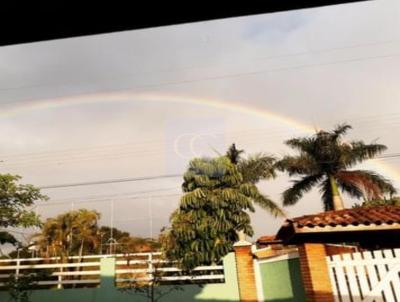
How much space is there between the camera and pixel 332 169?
18.2 meters

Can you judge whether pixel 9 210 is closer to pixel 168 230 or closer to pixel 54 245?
pixel 54 245

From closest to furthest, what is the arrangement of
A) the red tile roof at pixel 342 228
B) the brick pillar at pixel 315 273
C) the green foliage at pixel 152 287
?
1. the red tile roof at pixel 342 228
2. the brick pillar at pixel 315 273
3. the green foliage at pixel 152 287

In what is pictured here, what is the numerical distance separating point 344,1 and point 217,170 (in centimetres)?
1215

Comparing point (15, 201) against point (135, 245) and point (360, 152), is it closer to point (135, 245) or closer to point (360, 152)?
point (135, 245)

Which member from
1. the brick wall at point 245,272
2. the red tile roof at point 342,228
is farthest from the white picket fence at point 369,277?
the brick wall at point 245,272

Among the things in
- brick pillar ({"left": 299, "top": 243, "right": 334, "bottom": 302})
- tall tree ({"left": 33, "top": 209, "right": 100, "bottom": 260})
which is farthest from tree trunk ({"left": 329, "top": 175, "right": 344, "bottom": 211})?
brick pillar ({"left": 299, "top": 243, "right": 334, "bottom": 302})

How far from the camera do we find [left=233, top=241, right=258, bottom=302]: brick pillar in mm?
9286

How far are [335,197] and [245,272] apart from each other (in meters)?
9.62

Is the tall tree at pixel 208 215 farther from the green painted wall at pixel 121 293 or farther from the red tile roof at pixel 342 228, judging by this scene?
the red tile roof at pixel 342 228

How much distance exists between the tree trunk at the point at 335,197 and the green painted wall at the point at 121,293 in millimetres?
9251

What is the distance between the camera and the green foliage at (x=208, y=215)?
11094 mm

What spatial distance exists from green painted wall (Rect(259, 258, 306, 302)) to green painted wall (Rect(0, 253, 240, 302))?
3.08ft

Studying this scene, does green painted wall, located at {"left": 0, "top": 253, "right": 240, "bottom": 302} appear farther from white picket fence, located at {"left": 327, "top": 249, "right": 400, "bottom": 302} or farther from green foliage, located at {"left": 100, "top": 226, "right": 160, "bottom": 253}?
white picket fence, located at {"left": 327, "top": 249, "right": 400, "bottom": 302}

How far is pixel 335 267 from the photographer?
6.77m
